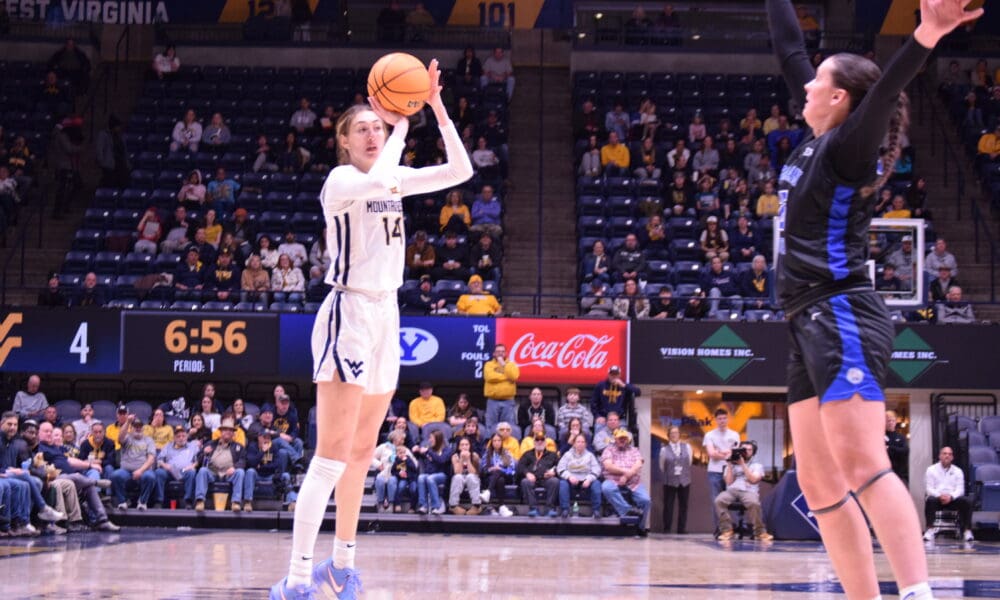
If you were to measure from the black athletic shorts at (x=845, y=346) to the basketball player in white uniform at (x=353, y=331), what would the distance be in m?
2.11

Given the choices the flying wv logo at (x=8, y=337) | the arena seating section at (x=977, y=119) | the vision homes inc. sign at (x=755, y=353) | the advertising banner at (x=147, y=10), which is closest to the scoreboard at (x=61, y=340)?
the flying wv logo at (x=8, y=337)

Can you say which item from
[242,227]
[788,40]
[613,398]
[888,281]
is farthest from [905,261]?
[788,40]

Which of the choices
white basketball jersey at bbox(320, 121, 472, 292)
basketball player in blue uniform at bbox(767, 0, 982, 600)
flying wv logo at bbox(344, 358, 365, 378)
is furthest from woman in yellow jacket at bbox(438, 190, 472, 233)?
basketball player in blue uniform at bbox(767, 0, 982, 600)

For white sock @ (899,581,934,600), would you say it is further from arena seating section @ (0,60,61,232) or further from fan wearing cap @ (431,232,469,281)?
arena seating section @ (0,60,61,232)

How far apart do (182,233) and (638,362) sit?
7243 millimetres

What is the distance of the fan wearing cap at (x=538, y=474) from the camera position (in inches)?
568

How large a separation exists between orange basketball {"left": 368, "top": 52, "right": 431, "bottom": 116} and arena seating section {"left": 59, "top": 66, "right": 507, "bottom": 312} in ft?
34.6

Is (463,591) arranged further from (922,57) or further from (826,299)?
(922,57)

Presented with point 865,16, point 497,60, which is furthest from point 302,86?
point 865,16

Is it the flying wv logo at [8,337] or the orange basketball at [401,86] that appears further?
the flying wv logo at [8,337]

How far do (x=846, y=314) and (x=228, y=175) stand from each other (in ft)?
55.8

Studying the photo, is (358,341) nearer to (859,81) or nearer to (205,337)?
(859,81)

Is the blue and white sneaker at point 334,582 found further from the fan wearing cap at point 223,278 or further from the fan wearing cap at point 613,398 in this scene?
the fan wearing cap at point 223,278

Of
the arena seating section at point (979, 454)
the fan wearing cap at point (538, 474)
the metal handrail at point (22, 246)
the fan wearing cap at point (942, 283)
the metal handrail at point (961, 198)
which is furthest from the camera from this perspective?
the metal handrail at point (961, 198)
